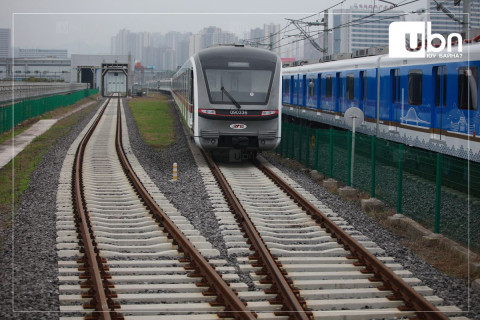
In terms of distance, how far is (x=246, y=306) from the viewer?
7445mm

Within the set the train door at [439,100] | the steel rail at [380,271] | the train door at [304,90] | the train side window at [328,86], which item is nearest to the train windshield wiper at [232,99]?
the train door at [439,100]

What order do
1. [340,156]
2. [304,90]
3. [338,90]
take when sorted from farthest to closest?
1. [304,90]
2. [338,90]
3. [340,156]

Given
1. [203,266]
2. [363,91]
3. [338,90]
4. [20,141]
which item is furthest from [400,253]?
[20,141]

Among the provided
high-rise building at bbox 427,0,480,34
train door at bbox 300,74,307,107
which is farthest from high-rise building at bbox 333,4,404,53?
train door at bbox 300,74,307,107

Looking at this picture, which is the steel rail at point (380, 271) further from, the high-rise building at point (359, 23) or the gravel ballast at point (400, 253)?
the high-rise building at point (359, 23)

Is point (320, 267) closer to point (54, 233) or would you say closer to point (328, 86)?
point (54, 233)

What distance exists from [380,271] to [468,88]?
6458 mm

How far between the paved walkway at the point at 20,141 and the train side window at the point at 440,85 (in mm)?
11978

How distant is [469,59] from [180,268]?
777cm

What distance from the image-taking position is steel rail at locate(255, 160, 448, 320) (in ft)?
23.7

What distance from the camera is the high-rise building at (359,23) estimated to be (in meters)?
23.3

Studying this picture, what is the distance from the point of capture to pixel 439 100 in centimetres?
1529

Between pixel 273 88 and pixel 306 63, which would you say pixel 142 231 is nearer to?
pixel 273 88

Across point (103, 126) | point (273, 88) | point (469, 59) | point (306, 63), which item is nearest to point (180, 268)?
point (469, 59)
